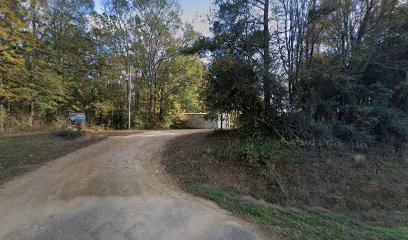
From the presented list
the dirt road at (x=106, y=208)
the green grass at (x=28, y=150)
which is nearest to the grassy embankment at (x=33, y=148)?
the green grass at (x=28, y=150)

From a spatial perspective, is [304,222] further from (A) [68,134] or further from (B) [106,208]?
(A) [68,134]

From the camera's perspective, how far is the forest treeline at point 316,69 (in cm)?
757

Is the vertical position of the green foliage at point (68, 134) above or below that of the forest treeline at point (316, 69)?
below

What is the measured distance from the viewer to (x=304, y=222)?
399 cm

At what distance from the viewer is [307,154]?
6.98 metres

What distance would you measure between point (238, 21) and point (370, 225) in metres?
7.11

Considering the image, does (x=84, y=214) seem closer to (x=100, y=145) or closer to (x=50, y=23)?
(x=100, y=145)

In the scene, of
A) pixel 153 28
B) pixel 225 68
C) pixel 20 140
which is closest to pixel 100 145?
pixel 20 140

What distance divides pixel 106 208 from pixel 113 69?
56.0ft

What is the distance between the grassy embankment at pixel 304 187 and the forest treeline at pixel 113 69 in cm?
1038

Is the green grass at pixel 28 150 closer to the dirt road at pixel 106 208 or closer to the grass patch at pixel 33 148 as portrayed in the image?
the grass patch at pixel 33 148

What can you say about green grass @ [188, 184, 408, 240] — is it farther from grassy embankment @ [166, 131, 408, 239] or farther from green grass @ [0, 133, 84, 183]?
green grass @ [0, 133, 84, 183]

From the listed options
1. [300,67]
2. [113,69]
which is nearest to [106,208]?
[300,67]

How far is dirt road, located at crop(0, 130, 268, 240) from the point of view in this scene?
3.18 metres
